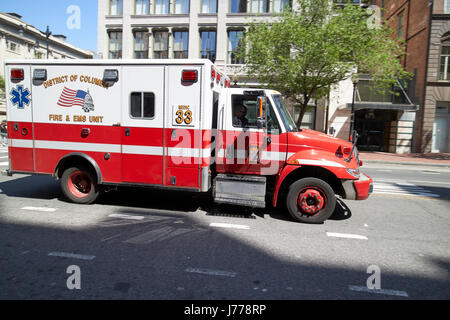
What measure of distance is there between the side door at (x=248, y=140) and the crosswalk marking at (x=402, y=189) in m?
4.49

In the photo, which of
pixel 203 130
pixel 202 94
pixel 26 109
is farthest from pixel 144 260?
pixel 26 109

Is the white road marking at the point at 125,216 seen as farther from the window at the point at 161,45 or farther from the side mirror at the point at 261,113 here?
the window at the point at 161,45

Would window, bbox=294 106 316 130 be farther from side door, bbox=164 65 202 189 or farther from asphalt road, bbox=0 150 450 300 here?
side door, bbox=164 65 202 189

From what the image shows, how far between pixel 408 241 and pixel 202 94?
4.42 metres

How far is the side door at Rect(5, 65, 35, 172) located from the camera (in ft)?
20.9

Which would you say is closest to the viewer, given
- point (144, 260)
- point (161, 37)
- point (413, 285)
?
point (413, 285)

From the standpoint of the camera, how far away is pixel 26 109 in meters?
6.45

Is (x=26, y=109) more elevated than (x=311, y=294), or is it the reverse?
(x=26, y=109)

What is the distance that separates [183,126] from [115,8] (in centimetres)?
2747

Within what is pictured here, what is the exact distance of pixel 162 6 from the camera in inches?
1066

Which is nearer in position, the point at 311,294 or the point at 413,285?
the point at 311,294

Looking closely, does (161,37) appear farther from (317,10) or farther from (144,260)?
(144,260)

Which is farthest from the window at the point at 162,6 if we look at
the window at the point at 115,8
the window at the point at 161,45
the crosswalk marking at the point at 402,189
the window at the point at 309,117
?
the crosswalk marking at the point at 402,189

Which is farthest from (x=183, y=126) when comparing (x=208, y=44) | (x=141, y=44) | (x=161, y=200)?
(x=141, y=44)
